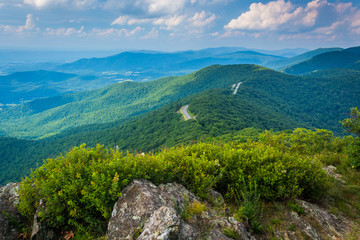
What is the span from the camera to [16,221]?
593cm

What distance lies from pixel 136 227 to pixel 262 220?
13.5ft

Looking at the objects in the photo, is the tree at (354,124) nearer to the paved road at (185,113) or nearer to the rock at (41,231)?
the rock at (41,231)

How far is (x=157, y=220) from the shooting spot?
4836 millimetres

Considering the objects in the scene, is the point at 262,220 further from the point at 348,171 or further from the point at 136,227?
the point at 348,171

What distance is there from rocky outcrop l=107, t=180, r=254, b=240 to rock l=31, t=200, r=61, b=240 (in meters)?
1.94

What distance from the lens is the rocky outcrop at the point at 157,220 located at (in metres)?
4.72

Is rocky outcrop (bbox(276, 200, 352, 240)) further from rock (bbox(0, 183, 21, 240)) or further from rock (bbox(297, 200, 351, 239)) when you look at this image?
rock (bbox(0, 183, 21, 240))

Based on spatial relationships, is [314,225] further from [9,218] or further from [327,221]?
[9,218]

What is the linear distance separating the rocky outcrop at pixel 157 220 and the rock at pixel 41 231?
194cm

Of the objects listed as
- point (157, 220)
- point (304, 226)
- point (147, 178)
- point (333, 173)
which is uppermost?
point (157, 220)

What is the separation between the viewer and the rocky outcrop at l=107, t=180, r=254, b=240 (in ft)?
15.5

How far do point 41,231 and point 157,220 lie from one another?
12.0 feet

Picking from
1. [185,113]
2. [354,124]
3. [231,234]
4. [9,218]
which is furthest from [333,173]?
[185,113]

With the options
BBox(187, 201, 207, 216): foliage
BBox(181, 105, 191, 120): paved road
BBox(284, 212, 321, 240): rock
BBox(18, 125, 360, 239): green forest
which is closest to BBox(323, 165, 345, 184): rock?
BBox(18, 125, 360, 239): green forest
